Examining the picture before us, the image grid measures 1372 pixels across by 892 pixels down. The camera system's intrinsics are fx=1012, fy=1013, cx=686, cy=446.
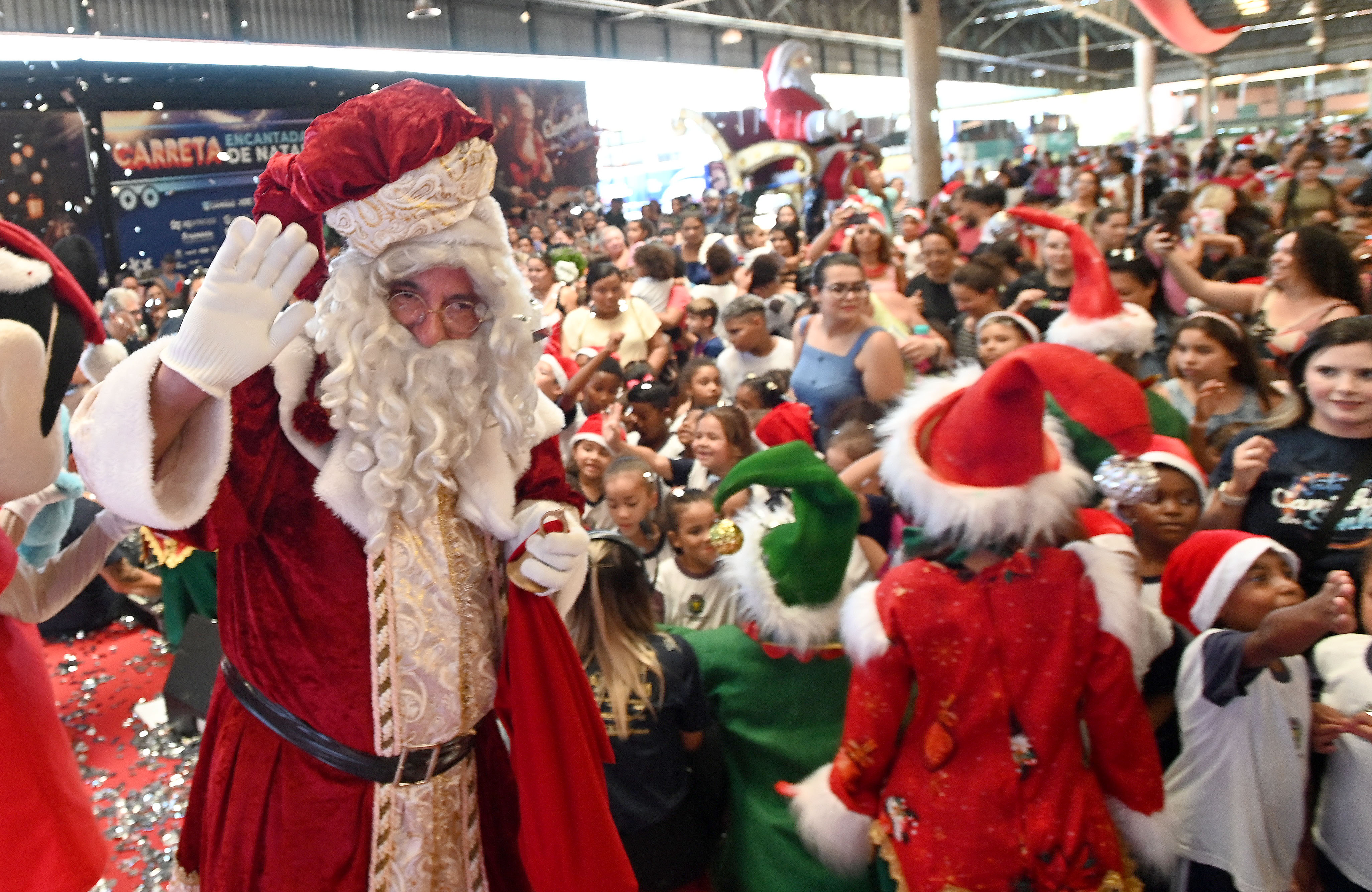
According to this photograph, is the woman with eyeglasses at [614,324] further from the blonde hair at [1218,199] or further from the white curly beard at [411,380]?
the white curly beard at [411,380]

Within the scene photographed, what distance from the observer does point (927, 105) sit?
1114 centimetres

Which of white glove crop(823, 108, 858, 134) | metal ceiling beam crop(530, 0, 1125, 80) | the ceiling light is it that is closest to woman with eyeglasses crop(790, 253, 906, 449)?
white glove crop(823, 108, 858, 134)

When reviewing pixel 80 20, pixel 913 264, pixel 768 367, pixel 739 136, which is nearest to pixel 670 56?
pixel 739 136

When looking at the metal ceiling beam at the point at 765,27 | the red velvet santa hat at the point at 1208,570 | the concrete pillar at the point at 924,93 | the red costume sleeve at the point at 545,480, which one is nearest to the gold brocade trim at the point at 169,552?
the red costume sleeve at the point at 545,480

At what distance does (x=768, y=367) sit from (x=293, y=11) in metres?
10.3

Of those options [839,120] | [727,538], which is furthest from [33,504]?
[839,120]

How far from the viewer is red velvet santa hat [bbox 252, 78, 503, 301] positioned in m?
1.40

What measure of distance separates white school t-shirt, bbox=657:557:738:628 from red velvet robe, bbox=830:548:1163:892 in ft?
3.37

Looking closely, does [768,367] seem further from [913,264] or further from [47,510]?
[913,264]

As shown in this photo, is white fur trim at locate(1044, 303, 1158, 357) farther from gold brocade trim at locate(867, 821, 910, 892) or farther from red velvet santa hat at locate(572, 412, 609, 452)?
gold brocade trim at locate(867, 821, 910, 892)

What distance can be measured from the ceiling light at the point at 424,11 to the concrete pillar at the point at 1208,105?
714 inches

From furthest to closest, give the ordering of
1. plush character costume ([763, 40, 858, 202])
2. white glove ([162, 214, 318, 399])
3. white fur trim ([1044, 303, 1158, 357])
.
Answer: plush character costume ([763, 40, 858, 202]), white fur trim ([1044, 303, 1158, 357]), white glove ([162, 214, 318, 399])

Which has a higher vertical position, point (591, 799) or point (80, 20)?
point (80, 20)

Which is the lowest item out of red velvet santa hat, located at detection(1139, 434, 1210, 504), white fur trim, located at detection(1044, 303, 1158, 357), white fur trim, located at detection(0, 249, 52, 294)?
red velvet santa hat, located at detection(1139, 434, 1210, 504)
